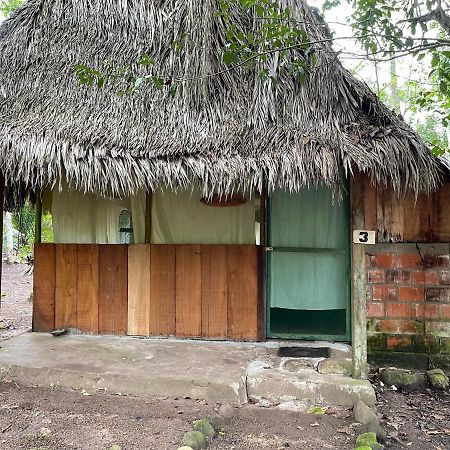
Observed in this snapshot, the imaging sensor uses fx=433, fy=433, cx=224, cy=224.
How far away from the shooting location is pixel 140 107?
14.4 feet

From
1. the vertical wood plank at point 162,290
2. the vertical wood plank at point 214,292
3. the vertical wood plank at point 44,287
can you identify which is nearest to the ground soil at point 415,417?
the vertical wood plank at point 214,292

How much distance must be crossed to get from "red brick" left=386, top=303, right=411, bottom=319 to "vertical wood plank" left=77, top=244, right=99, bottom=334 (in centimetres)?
337

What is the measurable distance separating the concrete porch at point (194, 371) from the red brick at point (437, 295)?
40.3 inches

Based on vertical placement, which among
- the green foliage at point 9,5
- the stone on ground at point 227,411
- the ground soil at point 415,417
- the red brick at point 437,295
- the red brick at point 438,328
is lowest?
the ground soil at point 415,417

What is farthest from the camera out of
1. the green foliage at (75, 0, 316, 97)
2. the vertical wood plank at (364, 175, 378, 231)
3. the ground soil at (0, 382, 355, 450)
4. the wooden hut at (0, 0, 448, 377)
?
the vertical wood plank at (364, 175, 378, 231)

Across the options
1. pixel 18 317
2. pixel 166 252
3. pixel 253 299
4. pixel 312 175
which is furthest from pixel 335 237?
pixel 18 317

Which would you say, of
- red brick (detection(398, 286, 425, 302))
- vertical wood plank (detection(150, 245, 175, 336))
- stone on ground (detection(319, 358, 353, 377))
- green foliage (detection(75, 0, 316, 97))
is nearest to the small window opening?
vertical wood plank (detection(150, 245, 175, 336))

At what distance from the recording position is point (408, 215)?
4633mm

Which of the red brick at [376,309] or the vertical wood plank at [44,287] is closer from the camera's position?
the red brick at [376,309]

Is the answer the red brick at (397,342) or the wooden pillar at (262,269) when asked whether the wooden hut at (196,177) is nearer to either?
the wooden pillar at (262,269)

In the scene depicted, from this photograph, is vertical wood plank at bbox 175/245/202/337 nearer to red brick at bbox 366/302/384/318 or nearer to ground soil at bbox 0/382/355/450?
ground soil at bbox 0/382/355/450

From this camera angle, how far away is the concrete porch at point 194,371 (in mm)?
3564

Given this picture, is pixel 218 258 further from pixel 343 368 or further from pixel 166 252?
pixel 343 368

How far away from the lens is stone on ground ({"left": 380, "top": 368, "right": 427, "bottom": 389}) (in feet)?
14.1
